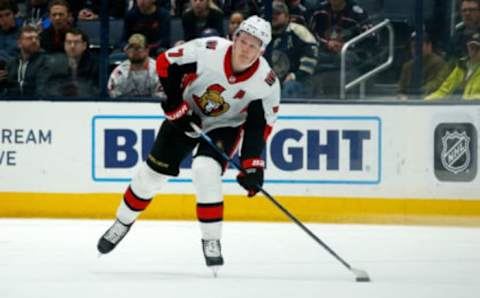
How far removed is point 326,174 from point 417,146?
0.59 metres

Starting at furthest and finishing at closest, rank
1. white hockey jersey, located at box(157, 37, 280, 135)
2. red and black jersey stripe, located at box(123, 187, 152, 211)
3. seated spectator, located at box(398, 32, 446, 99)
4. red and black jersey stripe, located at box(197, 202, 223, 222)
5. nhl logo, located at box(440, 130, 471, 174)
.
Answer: seated spectator, located at box(398, 32, 446, 99) < nhl logo, located at box(440, 130, 471, 174) < red and black jersey stripe, located at box(123, 187, 152, 211) < white hockey jersey, located at box(157, 37, 280, 135) < red and black jersey stripe, located at box(197, 202, 223, 222)

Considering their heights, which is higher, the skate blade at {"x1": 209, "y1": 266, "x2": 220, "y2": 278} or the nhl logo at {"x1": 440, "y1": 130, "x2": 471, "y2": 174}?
the nhl logo at {"x1": 440, "y1": 130, "x2": 471, "y2": 174}

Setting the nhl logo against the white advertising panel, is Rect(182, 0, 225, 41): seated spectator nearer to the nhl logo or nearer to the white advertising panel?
the white advertising panel

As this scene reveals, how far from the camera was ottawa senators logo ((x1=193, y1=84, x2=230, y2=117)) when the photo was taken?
555 cm

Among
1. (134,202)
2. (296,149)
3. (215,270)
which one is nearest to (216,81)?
(134,202)

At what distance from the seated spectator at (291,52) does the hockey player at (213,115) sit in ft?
6.28

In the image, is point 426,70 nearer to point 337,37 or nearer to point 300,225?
point 337,37

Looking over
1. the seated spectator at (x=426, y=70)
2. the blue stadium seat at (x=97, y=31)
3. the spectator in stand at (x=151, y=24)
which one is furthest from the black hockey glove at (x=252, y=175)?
the blue stadium seat at (x=97, y=31)

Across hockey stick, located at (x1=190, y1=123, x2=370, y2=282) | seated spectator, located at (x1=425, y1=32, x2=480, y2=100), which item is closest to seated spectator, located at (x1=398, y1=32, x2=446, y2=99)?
seated spectator, located at (x1=425, y1=32, x2=480, y2=100)

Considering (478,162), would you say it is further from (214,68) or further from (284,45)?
(214,68)

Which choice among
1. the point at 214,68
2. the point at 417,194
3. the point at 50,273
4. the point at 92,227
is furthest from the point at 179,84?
the point at 417,194

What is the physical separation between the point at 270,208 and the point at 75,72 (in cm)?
153

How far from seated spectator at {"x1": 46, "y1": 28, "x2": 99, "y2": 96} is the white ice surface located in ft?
2.80

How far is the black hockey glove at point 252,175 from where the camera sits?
541 cm
